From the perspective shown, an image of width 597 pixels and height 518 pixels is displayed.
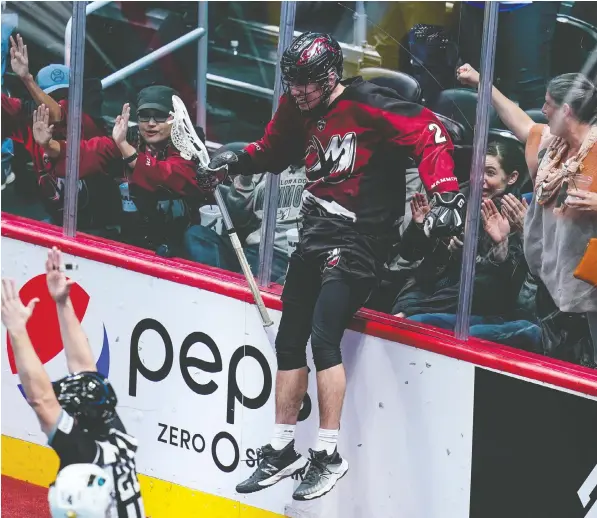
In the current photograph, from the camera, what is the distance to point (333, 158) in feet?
14.0

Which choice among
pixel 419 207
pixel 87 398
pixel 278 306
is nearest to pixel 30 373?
pixel 87 398

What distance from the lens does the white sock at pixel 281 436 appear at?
4426 millimetres

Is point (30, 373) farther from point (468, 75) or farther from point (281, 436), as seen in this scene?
point (468, 75)

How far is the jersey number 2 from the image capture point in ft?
13.4

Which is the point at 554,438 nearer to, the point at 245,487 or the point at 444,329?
the point at 444,329

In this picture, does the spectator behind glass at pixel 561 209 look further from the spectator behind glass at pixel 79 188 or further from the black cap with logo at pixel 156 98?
the spectator behind glass at pixel 79 188

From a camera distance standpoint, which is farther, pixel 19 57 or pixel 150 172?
pixel 19 57

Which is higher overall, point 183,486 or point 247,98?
point 247,98

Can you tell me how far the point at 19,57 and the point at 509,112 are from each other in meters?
2.39

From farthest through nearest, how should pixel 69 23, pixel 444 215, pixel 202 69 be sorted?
pixel 69 23 → pixel 202 69 → pixel 444 215

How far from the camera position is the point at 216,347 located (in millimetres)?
4930

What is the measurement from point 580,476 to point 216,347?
1.56 meters

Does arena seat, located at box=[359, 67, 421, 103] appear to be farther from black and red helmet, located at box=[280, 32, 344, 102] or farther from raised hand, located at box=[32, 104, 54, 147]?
raised hand, located at box=[32, 104, 54, 147]

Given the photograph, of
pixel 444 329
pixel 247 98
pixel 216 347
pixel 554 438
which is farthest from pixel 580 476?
pixel 247 98
